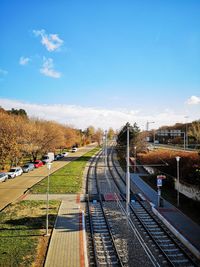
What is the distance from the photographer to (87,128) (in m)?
164

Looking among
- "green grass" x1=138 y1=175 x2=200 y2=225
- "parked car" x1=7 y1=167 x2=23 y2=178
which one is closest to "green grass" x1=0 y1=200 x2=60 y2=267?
"green grass" x1=138 y1=175 x2=200 y2=225

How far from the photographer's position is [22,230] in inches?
722

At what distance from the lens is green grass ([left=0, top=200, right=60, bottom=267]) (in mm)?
14164

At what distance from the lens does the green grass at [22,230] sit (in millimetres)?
14164

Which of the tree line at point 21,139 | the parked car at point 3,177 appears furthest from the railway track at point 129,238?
the tree line at point 21,139

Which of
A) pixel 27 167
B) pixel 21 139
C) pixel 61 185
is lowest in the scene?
pixel 61 185

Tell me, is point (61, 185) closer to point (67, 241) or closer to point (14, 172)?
point (14, 172)

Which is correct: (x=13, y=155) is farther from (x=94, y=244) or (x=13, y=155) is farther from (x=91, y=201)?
(x=94, y=244)

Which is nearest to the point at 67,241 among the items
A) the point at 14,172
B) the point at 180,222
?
the point at 180,222

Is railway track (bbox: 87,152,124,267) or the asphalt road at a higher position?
the asphalt road

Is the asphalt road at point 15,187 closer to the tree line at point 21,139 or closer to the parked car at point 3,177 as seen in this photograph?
the parked car at point 3,177

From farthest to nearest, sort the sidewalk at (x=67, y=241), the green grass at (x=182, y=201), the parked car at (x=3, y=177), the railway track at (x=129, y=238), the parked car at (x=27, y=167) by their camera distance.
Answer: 1. the parked car at (x=27, y=167)
2. the parked car at (x=3, y=177)
3. the green grass at (x=182, y=201)
4. the railway track at (x=129, y=238)
5. the sidewalk at (x=67, y=241)

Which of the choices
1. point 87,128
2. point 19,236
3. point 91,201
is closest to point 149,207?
point 91,201

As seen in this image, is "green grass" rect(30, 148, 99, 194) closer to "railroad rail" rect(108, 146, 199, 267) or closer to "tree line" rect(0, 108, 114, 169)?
"railroad rail" rect(108, 146, 199, 267)
